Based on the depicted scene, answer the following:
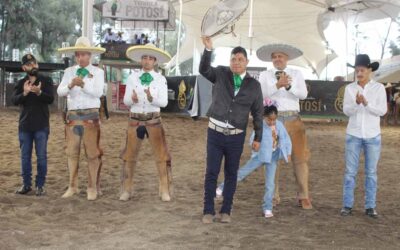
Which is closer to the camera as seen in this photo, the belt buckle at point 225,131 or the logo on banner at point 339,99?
the belt buckle at point 225,131

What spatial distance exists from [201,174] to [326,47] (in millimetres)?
32836

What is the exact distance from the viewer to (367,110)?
5633mm

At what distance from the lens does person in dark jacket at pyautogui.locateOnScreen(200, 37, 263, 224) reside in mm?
5195

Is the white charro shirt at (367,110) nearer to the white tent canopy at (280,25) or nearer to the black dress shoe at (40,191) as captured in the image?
the black dress shoe at (40,191)

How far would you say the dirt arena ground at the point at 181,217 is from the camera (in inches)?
177

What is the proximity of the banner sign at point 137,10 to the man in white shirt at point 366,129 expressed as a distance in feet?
55.8

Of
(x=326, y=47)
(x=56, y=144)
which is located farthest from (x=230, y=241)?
(x=326, y=47)

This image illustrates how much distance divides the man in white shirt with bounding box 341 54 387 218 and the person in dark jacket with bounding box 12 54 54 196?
354cm

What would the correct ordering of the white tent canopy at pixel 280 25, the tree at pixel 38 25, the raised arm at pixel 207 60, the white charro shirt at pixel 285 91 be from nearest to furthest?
the raised arm at pixel 207 60 < the white charro shirt at pixel 285 91 < the white tent canopy at pixel 280 25 < the tree at pixel 38 25

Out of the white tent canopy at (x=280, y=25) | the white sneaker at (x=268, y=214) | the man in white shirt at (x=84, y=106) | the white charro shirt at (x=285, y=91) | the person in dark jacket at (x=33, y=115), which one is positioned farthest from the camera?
the white tent canopy at (x=280, y=25)

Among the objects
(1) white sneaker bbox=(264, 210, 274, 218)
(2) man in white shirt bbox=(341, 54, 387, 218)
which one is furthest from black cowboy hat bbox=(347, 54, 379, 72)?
(1) white sneaker bbox=(264, 210, 274, 218)

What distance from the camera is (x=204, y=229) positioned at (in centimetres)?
492

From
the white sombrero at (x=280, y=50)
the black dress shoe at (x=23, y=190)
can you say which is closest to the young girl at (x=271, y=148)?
the white sombrero at (x=280, y=50)

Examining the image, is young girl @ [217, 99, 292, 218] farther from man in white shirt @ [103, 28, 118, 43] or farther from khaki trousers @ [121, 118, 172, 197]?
man in white shirt @ [103, 28, 118, 43]
